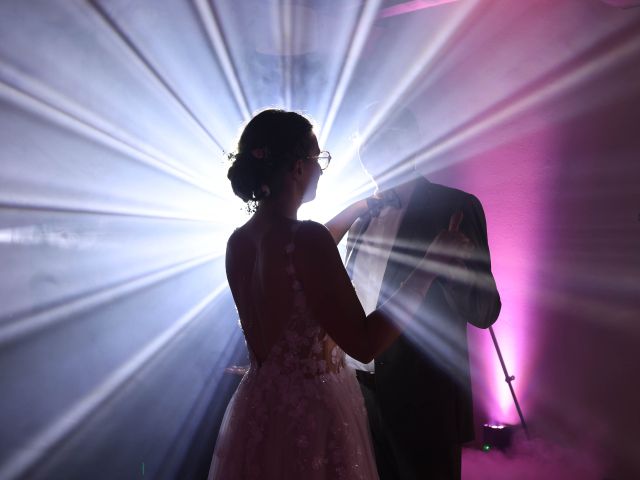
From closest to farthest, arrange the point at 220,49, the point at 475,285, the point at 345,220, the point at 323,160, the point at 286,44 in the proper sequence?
the point at 323,160
the point at 475,285
the point at 345,220
the point at 220,49
the point at 286,44

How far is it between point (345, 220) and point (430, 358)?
0.67 metres

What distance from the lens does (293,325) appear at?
1.40m

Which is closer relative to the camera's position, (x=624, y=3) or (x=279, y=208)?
(x=279, y=208)

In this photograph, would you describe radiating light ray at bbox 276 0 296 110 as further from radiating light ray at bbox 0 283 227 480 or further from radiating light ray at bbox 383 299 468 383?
radiating light ray at bbox 383 299 468 383

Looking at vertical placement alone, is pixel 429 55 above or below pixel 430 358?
above

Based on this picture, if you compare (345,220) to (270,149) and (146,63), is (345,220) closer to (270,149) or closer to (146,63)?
(270,149)

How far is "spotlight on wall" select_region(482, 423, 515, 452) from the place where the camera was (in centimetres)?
342

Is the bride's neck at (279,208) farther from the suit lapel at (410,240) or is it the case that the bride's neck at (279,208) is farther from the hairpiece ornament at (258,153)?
the suit lapel at (410,240)

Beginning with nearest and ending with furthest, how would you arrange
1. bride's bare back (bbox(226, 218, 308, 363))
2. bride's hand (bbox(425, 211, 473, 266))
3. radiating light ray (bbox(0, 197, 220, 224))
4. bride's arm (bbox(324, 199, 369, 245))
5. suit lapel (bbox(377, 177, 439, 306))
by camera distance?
bride's hand (bbox(425, 211, 473, 266)) → bride's bare back (bbox(226, 218, 308, 363)) → suit lapel (bbox(377, 177, 439, 306)) → bride's arm (bbox(324, 199, 369, 245)) → radiating light ray (bbox(0, 197, 220, 224))

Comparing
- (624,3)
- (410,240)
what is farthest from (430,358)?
(624,3)

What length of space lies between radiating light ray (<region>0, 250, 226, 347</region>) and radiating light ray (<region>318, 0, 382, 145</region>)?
4.39ft

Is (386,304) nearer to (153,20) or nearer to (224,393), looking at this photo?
(224,393)

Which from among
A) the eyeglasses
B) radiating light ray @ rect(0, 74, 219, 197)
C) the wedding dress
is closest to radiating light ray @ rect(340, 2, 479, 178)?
radiating light ray @ rect(0, 74, 219, 197)

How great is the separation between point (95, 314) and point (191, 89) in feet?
5.00
